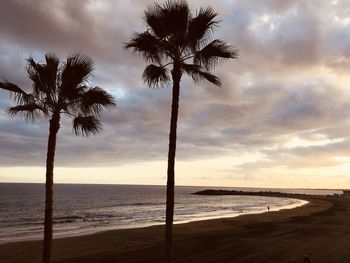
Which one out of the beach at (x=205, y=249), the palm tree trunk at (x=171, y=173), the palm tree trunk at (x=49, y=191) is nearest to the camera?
the palm tree trunk at (x=49, y=191)

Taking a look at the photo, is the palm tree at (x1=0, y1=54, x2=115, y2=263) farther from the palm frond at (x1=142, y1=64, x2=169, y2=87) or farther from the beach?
the beach

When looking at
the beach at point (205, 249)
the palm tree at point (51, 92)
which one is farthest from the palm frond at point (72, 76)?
the beach at point (205, 249)

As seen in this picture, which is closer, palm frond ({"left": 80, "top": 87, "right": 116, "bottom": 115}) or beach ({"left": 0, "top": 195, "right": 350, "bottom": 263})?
palm frond ({"left": 80, "top": 87, "right": 116, "bottom": 115})

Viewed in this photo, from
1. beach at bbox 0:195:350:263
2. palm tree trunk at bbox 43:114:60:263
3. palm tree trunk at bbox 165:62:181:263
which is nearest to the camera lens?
palm tree trunk at bbox 43:114:60:263

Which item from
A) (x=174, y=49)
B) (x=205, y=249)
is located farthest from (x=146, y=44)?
(x=205, y=249)

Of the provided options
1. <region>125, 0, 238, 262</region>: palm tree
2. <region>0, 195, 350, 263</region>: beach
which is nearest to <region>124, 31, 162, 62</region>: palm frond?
<region>125, 0, 238, 262</region>: palm tree

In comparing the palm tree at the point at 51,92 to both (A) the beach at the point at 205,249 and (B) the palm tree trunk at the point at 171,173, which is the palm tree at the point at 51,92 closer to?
(B) the palm tree trunk at the point at 171,173

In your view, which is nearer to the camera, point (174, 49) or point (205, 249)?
point (174, 49)

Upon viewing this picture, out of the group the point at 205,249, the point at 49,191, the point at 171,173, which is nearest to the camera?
the point at 49,191

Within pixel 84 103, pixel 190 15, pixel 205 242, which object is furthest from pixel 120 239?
pixel 190 15

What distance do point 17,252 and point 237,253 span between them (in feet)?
45.5

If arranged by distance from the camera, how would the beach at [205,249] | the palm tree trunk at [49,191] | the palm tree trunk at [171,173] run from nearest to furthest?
the palm tree trunk at [49,191]
the palm tree trunk at [171,173]
the beach at [205,249]

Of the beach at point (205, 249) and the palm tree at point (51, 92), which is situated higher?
the palm tree at point (51, 92)

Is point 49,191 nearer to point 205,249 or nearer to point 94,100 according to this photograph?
point 94,100
